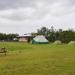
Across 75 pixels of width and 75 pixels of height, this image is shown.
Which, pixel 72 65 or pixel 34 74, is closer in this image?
pixel 34 74

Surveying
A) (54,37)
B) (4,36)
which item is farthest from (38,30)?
(54,37)

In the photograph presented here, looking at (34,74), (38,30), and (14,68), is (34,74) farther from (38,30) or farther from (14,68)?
(38,30)

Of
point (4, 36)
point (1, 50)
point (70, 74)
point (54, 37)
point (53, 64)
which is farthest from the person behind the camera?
point (4, 36)

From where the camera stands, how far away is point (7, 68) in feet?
62.6

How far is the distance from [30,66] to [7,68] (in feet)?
4.83

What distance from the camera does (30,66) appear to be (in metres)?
19.4

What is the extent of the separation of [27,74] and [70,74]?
7.87 feet

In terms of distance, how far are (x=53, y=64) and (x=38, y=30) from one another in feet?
430

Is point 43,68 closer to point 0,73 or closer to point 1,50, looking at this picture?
point 0,73

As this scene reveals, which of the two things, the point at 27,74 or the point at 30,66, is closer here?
the point at 27,74

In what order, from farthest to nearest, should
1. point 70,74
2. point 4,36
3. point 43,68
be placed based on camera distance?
point 4,36 < point 43,68 < point 70,74

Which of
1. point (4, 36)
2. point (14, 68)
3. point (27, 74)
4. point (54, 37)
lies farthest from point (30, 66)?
point (4, 36)

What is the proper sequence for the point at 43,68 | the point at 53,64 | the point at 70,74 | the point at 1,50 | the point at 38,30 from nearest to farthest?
the point at 70,74 < the point at 43,68 < the point at 53,64 < the point at 1,50 < the point at 38,30

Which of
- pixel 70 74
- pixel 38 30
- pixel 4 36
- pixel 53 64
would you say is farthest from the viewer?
pixel 38 30
